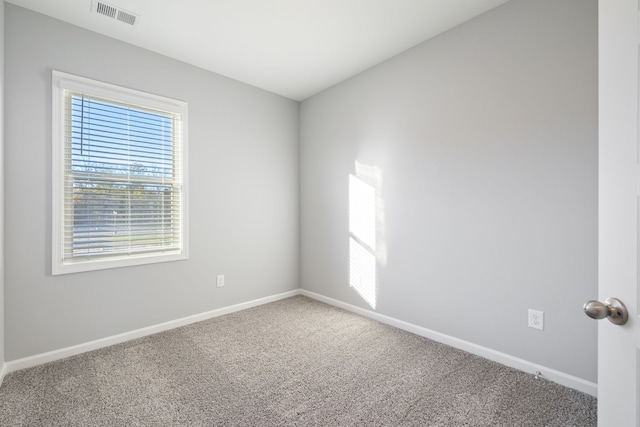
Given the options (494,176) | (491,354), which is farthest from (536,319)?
(494,176)

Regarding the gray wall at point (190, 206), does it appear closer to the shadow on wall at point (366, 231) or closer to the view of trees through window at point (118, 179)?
the view of trees through window at point (118, 179)

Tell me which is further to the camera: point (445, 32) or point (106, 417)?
point (445, 32)

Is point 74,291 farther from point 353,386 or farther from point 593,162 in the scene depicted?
point 593,162

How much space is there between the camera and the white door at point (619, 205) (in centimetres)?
66

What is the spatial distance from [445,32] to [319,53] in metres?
1.08

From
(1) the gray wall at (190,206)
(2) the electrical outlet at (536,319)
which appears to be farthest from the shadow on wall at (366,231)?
(2) the electrical outlet at (536,319)

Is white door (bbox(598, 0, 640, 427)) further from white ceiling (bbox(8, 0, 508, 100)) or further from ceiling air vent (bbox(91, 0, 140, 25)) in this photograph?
ceiling air vent (bbox(91, 0, 140, 25))

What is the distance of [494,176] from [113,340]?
330 cm

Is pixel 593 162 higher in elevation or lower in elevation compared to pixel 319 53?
lower

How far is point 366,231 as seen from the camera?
3.09 m

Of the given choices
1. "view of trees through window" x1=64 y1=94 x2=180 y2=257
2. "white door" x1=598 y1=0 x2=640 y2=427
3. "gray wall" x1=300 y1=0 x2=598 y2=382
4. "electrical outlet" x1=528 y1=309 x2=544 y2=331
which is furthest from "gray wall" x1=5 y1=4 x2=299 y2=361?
"white door" x1=598 y1=0 x2=640 y2=427

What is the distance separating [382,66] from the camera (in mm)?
2910

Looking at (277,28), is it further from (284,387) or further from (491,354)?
(491,354)

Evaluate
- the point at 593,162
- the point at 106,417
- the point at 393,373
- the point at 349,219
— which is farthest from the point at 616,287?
the point at 349,219
